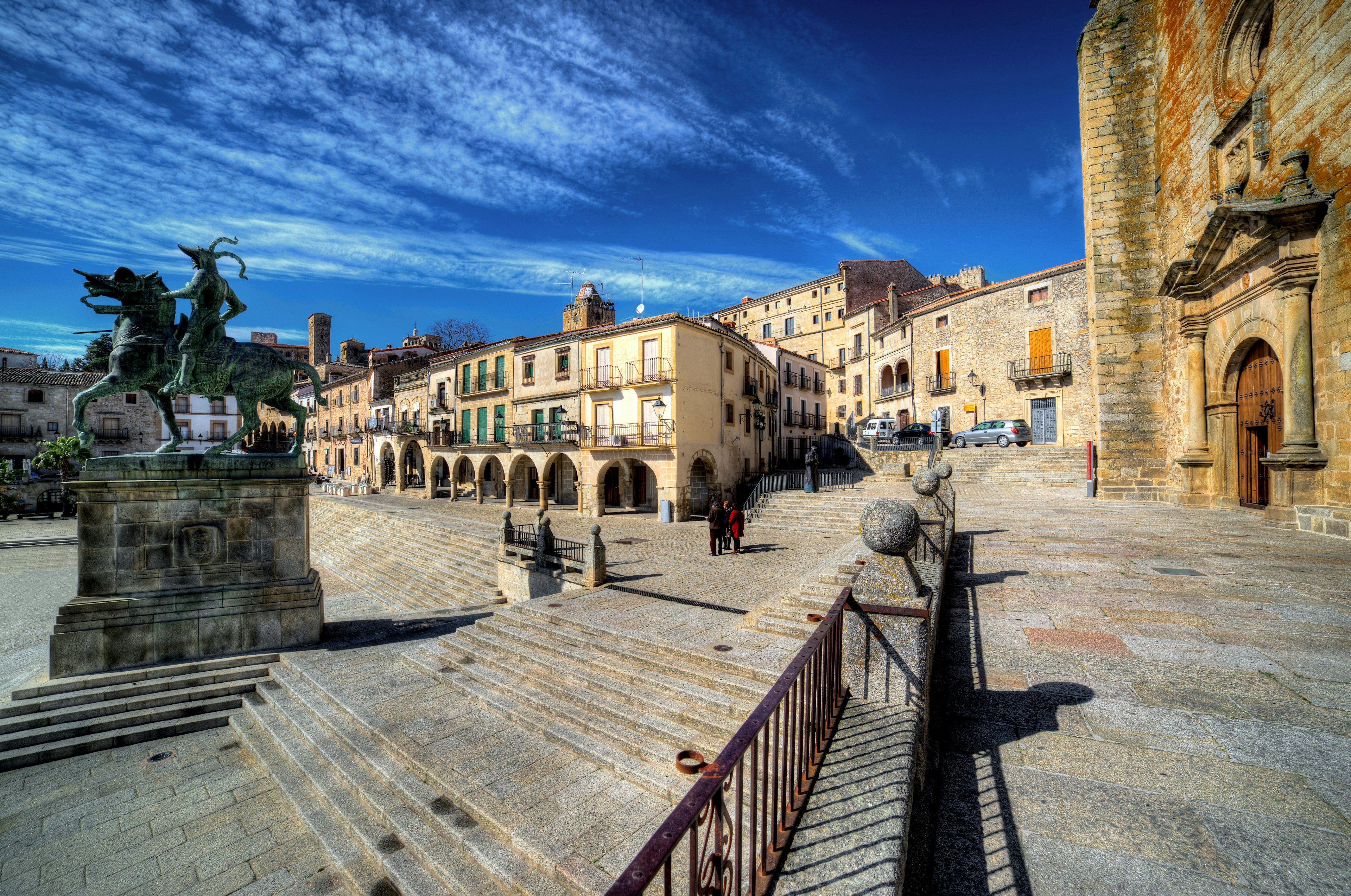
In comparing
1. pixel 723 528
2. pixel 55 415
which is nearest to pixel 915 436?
pixel 723 528

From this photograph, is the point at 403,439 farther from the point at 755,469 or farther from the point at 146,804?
the point at 146,804

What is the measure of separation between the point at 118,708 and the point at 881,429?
33178 millimetres

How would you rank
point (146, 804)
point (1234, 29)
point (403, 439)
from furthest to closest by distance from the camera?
1. point (403, 439)
2. point (1234, 29)
3. point (146, 804)

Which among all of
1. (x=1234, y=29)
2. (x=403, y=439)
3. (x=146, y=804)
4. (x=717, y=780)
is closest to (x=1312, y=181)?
(x=1234, y=29)

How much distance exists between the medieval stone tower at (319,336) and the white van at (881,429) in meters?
61.9

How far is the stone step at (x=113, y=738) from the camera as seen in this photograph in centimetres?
589

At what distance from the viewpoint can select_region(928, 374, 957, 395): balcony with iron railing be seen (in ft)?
104

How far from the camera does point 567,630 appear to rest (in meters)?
7.62

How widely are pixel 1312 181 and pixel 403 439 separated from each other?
41297mm

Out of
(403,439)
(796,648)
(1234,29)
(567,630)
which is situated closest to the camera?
(796,648)

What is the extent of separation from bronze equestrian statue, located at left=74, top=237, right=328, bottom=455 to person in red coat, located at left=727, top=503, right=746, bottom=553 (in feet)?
31.8

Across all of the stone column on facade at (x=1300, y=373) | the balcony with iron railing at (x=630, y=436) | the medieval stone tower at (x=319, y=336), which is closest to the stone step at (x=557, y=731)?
the stone column on facade at (x=1300, y=373)

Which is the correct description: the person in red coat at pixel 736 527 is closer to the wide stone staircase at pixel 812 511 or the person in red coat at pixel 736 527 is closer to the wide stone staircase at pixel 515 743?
the wide stone staircase at pixel 812 511

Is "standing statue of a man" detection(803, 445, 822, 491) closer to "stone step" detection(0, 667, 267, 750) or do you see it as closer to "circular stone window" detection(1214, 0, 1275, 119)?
"circular stone window" detection(1214, 0, 1275, 119)
